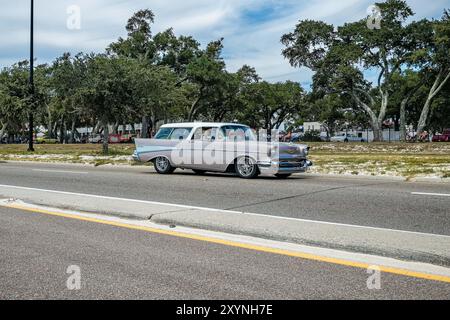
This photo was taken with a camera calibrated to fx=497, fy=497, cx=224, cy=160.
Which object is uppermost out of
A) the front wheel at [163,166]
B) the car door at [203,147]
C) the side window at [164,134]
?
the side window at [164,134]

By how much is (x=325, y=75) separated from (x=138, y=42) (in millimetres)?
23593

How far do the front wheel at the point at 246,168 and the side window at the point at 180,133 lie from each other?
2033mm

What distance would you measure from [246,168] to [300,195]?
4.15m

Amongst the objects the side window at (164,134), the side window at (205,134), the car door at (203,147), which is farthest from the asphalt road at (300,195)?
the side window at (164,134)

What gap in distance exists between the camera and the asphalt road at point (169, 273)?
4297 millimetres

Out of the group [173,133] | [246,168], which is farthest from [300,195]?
[173,133]

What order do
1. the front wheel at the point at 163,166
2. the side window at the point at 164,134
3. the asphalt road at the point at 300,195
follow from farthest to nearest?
the front wheel at the point at 163,166 < the side window at the point at 164,134 < the asphalt road at the point at 300,195

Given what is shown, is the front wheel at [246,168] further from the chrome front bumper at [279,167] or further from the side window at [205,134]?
the side window at [205,134]

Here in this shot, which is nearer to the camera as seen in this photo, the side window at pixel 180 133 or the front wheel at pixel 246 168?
the front wheel at pixel 246 168

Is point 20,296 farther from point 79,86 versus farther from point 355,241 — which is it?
point 79,86

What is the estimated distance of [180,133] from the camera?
15.8m

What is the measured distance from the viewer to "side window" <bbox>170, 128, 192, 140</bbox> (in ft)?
51.3

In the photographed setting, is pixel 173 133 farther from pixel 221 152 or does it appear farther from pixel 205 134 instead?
pixel 221 152
